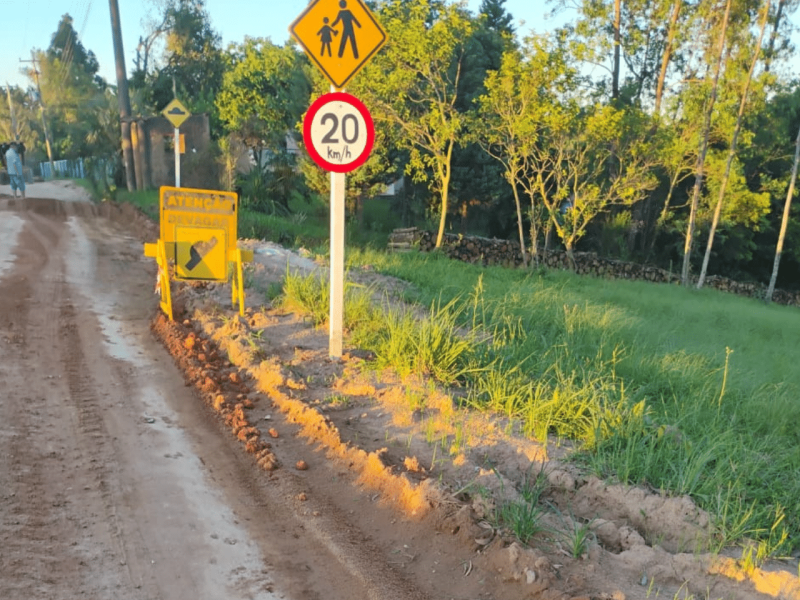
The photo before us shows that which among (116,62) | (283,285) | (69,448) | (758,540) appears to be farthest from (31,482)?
(116,62)

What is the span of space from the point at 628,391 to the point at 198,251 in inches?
190

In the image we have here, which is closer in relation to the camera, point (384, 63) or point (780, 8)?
point (384, 63)

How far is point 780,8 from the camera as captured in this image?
1069 inches

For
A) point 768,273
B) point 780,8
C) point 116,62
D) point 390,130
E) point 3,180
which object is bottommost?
point 768,273

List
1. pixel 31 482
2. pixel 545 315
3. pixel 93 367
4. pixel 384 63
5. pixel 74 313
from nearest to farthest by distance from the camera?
pixel 31 482, pixel 93 367, pixel 74 313, pixel 545 315, pixel 384 63

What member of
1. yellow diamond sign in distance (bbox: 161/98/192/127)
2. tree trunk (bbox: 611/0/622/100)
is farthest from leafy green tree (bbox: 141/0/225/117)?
yellow diamond sign in distance (bbox: 161/98/192/127)

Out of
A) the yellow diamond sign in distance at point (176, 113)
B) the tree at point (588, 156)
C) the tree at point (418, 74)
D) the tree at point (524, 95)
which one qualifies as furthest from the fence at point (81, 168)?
the tree at point (588, 156)

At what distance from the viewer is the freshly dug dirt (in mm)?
3359

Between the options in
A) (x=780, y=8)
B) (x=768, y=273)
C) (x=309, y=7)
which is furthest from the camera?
(x=768, y=273)

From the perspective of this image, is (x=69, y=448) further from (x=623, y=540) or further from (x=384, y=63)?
(x=384, y=63)

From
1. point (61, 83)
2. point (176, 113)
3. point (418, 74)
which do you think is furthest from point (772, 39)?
point (61, 83)

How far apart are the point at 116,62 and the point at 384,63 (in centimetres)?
921

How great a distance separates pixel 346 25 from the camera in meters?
6.11

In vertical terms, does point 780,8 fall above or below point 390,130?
above
